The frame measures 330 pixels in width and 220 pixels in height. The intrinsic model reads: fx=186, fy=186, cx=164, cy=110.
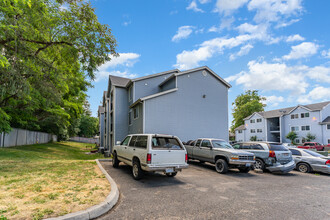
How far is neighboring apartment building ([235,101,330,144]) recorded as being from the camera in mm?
37781

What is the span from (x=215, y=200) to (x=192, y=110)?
13834 millimetres

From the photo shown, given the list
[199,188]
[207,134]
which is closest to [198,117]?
[207,134]

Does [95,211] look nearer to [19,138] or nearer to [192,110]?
[192,110]

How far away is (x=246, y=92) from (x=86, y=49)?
61213 mm

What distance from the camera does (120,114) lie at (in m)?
21.6

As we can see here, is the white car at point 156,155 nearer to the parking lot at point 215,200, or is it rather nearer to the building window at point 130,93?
the parking lot at point 215,200

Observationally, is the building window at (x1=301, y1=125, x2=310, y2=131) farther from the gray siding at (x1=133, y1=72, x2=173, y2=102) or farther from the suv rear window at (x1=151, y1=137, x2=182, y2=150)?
the suv rear window at (x1=151, y1=137, x2=182, y2=150)

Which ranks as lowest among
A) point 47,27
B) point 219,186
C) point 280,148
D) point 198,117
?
point 219,186

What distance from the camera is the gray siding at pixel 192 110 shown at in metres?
17.4

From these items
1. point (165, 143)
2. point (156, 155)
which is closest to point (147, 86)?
point (165, 143)

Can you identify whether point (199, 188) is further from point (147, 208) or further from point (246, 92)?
point (246, 92)

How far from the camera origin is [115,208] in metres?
4.62

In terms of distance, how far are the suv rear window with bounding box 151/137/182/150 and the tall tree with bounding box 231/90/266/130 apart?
2190 inches

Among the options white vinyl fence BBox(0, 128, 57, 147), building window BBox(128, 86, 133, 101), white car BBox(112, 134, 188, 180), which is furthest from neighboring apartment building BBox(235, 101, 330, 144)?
white vinyl fence BBox(0, 128, 57, 147)
